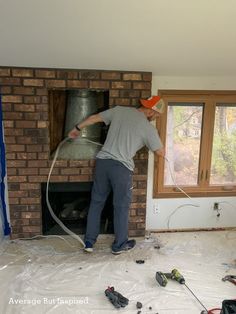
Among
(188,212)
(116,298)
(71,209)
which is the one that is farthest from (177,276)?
(71,209)

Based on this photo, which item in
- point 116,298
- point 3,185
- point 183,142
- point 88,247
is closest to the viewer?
point 116,298

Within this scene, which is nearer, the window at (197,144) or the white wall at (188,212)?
the window at (197,144)

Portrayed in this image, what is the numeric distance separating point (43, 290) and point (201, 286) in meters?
1.20

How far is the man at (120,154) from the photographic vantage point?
2.65 metres

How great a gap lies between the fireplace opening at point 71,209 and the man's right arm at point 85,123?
496 millimetres

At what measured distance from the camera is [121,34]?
2.12 metres

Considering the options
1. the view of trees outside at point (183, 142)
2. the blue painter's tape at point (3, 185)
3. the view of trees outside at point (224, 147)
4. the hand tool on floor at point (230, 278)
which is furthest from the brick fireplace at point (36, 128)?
the hand tool on floor at point (230, 278)

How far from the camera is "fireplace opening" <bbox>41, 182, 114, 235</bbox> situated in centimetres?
298

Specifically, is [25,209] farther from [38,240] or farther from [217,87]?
[217,87]

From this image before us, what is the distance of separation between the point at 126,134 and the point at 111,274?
1186 mm

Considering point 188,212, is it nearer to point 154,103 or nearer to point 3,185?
point 154,103

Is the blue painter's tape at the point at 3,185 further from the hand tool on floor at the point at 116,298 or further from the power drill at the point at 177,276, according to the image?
the power drill at the point at 177,276

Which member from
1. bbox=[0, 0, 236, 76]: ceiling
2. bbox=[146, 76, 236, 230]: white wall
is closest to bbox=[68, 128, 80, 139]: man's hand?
bbox=[0, 0, 236, 76]: ceiling

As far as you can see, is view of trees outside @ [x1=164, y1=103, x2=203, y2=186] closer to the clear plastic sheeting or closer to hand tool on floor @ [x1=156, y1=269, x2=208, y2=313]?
the clear plastic sheeting
